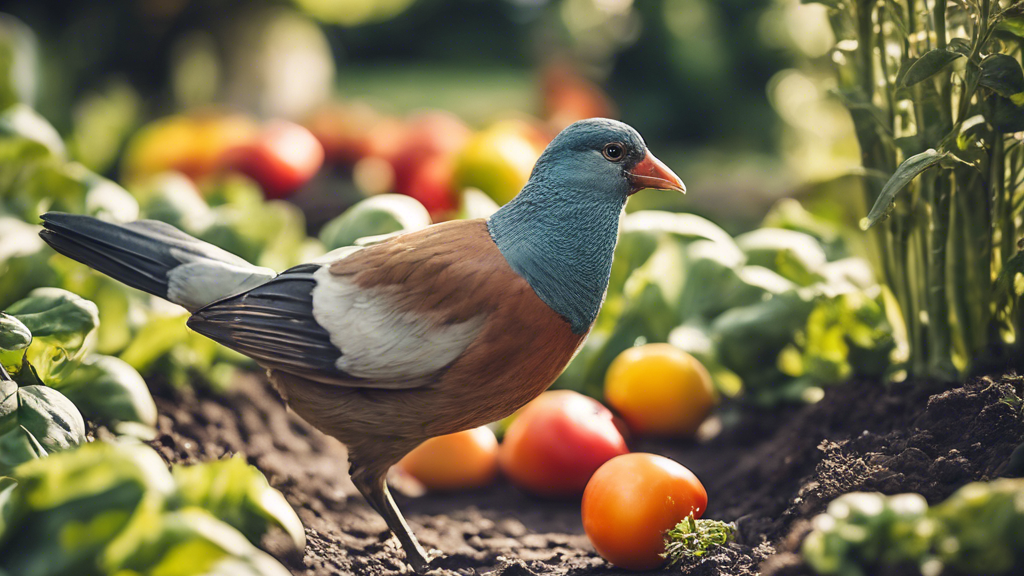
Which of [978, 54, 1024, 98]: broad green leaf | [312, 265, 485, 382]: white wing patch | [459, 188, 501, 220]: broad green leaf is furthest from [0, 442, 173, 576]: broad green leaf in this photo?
[978, 54, 1024, 98]: broad green leaf

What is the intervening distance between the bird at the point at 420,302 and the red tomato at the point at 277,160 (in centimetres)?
177

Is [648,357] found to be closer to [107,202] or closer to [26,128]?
[107,202]

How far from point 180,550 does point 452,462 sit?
1.09m

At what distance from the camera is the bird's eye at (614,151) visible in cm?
170

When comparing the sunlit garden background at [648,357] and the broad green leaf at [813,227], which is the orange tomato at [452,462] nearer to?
the sunlit garden background at [648,357]

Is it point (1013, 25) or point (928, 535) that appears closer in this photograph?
point (928, 535)

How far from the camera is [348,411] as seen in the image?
166 centimetres

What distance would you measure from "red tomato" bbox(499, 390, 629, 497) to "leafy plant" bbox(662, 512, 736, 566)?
1.41 ft

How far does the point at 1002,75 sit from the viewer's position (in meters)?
Result: 1.45

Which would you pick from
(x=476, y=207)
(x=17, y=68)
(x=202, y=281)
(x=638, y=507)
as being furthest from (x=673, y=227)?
(x=17, y=68)

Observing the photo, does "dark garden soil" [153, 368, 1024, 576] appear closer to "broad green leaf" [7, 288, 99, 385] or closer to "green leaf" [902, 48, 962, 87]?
"broad green leaf" [7, 288, 99, 385]

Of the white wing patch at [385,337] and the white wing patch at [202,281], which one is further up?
the white wing patch at [202,281]

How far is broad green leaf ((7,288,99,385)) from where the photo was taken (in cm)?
164

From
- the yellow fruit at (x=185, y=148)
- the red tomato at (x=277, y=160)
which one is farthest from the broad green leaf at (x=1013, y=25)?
the yellow fruit at (x=185, y=148)
